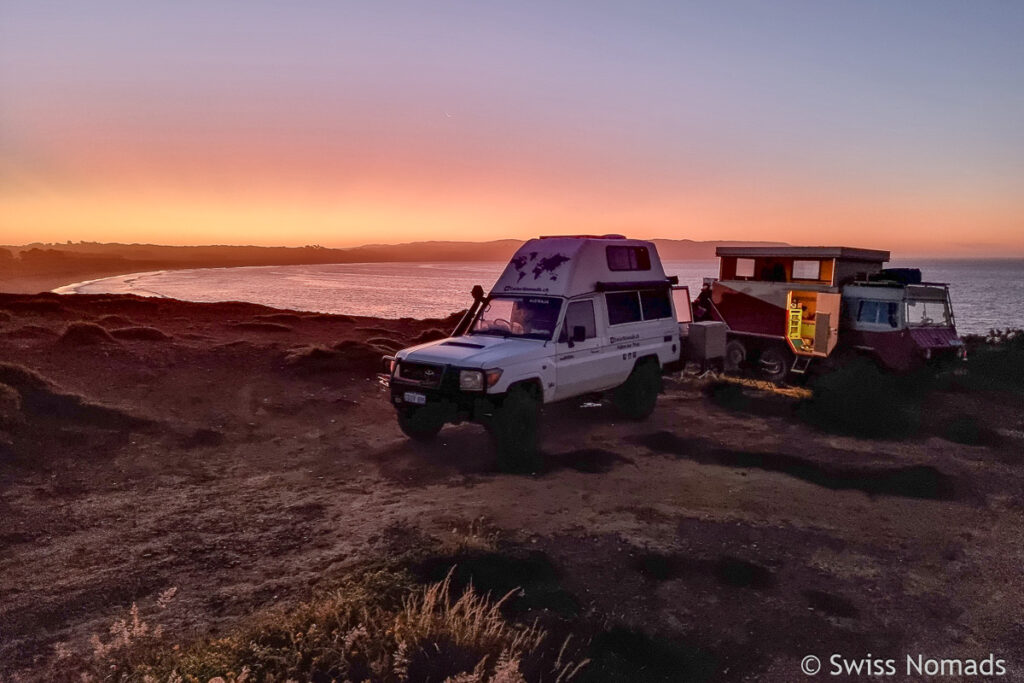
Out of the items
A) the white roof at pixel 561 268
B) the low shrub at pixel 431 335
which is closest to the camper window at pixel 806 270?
the white roof at pixel 561 268

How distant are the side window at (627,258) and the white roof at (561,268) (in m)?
0.09

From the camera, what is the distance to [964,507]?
25.1 feet

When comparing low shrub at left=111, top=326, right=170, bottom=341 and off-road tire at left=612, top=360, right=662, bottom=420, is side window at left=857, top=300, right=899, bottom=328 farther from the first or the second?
low shrub at left=111, top=326, right=170, bottom=341

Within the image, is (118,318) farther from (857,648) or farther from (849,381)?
(857,648)

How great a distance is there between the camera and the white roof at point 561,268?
9922 millimetres

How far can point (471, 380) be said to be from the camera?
8.52 metres

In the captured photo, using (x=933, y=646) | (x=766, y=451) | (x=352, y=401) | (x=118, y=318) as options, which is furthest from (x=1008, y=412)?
(x=118, y=318)

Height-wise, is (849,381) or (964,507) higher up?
(849,381)

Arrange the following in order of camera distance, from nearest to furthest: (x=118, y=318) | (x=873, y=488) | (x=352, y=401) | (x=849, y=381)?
(x=873, y=488)
(x=849, y=381)
(x=352, y=401)
(x=118, y=318)

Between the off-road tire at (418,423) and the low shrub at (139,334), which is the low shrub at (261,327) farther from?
the off-road tire at (418,423)

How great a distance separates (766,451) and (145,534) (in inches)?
341

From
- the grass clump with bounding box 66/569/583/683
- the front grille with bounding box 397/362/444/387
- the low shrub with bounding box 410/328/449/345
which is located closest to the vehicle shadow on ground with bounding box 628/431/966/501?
the front grille with bounding box 397/362/444/387

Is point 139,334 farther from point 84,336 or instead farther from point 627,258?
point 627,258

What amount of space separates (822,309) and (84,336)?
19680mm
